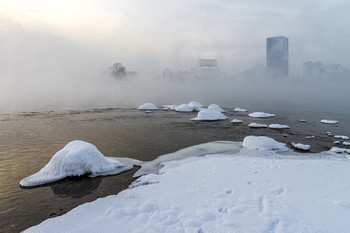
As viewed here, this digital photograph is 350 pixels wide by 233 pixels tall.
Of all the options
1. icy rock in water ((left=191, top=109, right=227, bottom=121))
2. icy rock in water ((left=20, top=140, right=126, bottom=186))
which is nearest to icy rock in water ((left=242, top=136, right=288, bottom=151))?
icy rock in water ((left=20, top=140, right=126, bottom=186))

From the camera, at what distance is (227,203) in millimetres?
7758

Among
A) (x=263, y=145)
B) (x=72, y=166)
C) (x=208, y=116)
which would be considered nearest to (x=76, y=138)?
(x=72, y=166)

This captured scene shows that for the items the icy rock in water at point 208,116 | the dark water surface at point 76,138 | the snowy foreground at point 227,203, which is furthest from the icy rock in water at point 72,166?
the icy rock in water at point 208,116

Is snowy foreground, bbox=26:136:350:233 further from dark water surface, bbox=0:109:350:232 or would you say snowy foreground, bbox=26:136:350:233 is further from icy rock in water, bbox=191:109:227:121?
icy rock in water, bbox=191:109:227:121

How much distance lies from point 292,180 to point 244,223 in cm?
380

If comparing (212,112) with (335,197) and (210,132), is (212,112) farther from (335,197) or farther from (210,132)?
(335,197)

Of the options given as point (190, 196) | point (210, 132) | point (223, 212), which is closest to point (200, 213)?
point (223, 212)

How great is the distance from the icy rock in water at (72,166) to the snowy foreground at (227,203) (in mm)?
2517

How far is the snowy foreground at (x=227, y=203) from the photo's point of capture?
6.61m

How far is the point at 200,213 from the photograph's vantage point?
720 cm

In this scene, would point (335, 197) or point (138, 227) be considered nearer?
point (138, 227)

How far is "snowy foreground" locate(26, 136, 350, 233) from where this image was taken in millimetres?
6605

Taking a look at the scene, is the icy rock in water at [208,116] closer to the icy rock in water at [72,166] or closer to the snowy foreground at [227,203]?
the snowy foreground at [227,203]

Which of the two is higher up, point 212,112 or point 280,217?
point 212,112
